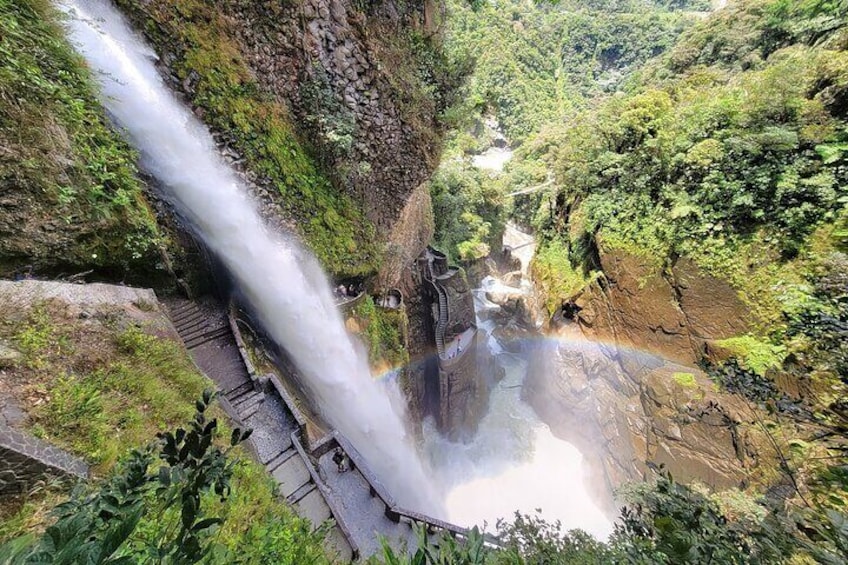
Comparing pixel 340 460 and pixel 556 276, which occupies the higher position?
pixel 340 460

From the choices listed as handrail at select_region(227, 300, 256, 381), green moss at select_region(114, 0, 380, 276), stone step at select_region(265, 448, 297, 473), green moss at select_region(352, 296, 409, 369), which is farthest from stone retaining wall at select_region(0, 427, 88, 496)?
green moss at select_region(352, 296, 409, 369)

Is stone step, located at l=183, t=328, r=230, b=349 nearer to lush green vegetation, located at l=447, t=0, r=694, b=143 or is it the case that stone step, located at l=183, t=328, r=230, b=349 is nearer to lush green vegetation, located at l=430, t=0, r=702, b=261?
lush green vegetation, located at l=430, t=0, r=702, b=261

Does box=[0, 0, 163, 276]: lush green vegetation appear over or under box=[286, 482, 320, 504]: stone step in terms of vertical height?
over

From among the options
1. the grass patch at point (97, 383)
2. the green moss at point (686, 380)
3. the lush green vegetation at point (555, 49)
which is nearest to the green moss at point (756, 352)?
the green moss at point (686, 380)

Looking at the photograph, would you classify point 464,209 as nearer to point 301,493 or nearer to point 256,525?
point 301,493

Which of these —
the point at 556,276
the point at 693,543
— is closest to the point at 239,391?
the point at 693,543

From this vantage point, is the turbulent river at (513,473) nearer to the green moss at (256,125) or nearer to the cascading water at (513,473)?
the cascading water at (513,473)
